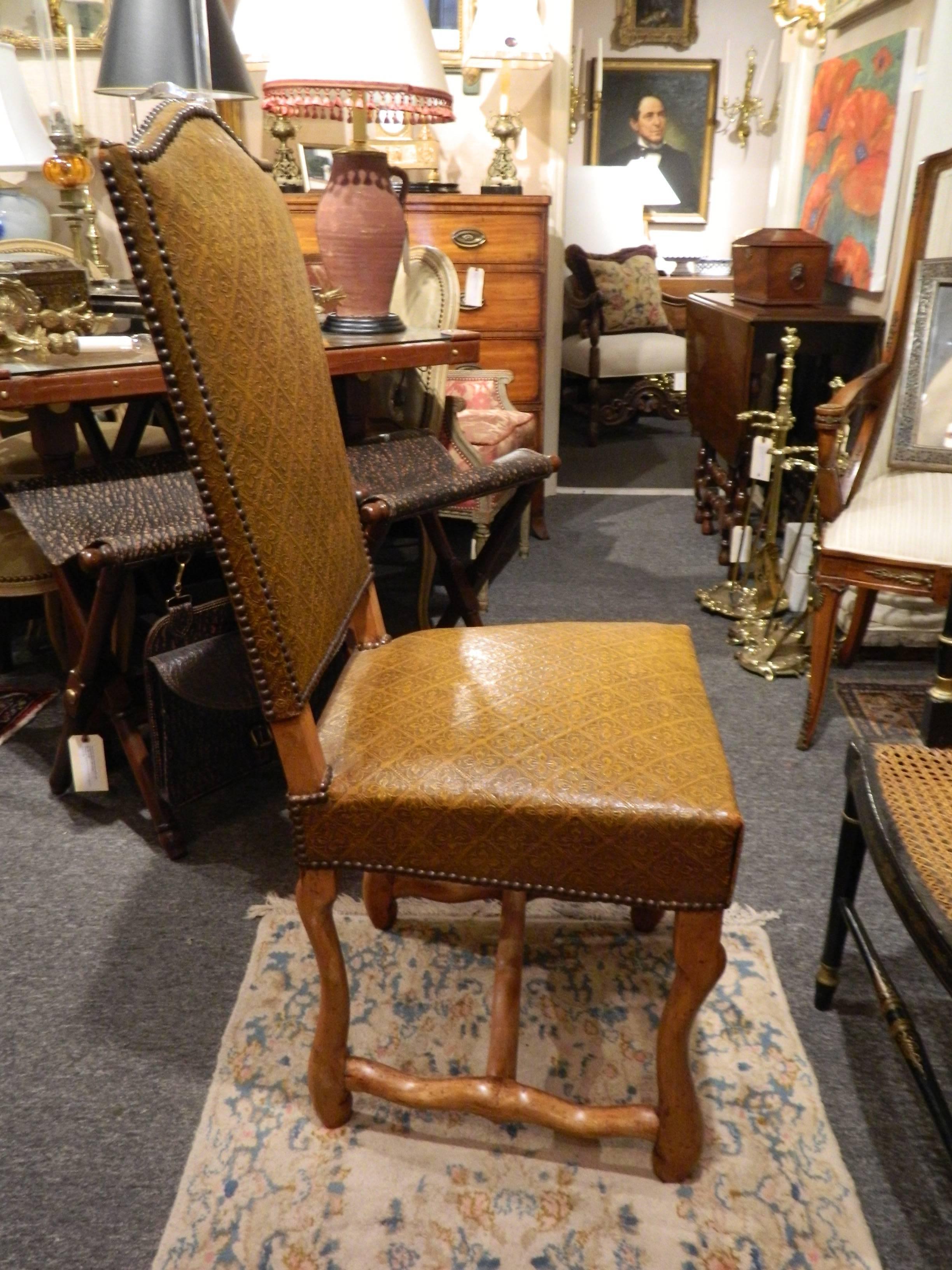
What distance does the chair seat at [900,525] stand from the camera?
1866 mm

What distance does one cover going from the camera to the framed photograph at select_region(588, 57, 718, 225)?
18.5 ft

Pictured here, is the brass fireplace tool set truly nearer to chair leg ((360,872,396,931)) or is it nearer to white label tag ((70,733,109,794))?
chair leg ((360,872,396,931))

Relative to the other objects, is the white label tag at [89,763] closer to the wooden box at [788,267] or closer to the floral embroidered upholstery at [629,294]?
the wooden box at [788,267]

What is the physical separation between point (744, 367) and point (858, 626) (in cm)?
89

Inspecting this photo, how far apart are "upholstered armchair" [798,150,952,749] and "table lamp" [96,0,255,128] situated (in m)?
1.94

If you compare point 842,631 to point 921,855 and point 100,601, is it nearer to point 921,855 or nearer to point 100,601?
point 921,855

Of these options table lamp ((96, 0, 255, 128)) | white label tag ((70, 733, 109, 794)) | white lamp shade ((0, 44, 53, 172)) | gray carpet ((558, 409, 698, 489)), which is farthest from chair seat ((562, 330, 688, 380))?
white label tag ((70, 733, 109, 794))

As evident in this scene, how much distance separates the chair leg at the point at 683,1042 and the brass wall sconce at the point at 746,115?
6.00 meters

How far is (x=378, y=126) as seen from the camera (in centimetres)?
358

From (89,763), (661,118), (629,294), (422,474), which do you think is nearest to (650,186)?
(661,118)

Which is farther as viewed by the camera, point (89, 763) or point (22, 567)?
point (22, 567)

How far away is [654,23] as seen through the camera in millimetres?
5527

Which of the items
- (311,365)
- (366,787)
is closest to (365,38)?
(311,365)

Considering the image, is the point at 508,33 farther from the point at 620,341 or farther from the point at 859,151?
the point at 620,341
